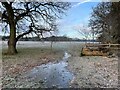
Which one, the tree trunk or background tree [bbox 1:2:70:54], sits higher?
background tree [bbox 1:2:70:54]

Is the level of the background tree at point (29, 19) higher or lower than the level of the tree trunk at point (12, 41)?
higher

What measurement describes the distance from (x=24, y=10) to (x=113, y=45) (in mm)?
2070

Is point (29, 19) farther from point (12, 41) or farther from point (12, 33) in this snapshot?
point (12, 41)

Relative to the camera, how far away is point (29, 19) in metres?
4.24

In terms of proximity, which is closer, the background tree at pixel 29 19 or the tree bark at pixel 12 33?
the background tree at pixel 29 19

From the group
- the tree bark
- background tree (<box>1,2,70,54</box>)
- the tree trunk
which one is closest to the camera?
background tree (<box>1,2,70,54</box>)

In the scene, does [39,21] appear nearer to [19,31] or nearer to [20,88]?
[19,31]

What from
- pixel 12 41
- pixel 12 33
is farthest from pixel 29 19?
pixel 12 41

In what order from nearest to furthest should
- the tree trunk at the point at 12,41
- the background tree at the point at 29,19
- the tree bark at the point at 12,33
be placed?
the background tree at the point at 29,19
the tree bark at the point at 12,33
the tree trunk at the point at 12,41

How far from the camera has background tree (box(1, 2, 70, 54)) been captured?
3859mm

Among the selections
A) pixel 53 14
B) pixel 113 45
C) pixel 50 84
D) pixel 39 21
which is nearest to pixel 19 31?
pixel 39 21

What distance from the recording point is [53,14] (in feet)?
13.0

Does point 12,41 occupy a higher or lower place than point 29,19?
lower

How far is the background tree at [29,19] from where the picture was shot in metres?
3.86
